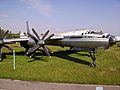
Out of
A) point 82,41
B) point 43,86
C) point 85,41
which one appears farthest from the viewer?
point 82,41

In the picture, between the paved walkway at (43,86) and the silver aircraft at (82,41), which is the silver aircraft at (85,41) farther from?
the paved walkway at (43,86)

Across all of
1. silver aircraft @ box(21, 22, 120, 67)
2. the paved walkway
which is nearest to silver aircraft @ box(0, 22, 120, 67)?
silver aircraft @ box(21, 22, 120, 67)

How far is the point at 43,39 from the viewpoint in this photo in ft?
64.5

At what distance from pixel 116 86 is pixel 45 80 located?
4.17 meters

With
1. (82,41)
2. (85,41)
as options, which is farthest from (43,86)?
(82,41)

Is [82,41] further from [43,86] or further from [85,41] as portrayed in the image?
[43,86]

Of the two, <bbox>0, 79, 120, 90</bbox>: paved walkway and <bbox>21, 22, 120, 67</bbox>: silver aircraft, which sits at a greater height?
<bbox>21, 22, 120, 67</bbox>: silver aircraft

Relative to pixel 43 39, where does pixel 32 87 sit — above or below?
below

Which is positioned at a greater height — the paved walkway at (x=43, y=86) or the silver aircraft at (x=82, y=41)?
the silver aircraft at (x=82, y=41)

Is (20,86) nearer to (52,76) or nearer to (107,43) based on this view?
(52,76)

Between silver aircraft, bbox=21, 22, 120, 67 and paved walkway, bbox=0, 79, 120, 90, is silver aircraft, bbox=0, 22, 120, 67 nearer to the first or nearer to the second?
silver aircraft, bbox=21, 22, 120, 67

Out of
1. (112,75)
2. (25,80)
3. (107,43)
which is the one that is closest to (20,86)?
(25,80)

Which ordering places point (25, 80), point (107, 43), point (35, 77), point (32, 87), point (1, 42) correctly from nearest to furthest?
point (32, 87) < point (25, 80) < point (35, 77) < point (107, 43) < point (1, 42)

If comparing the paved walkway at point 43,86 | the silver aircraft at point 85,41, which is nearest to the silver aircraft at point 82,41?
the silver aircraft at point 85,41
